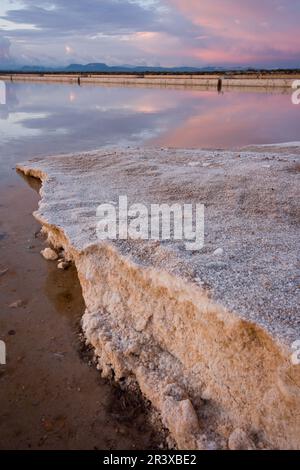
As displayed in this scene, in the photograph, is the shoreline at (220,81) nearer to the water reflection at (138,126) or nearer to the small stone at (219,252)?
the water reflection at (138,126)

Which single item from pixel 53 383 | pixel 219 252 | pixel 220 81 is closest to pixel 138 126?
pixel 219 252

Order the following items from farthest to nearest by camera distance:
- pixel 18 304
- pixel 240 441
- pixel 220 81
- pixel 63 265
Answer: pixel 220 81, pixel 63 265, pixel 18 304, pixel 240 441

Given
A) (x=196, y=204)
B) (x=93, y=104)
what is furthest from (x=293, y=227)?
(x=93, y=104)

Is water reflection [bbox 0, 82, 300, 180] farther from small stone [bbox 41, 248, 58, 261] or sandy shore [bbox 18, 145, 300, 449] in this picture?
sandy shore [bbox 18, 145, 300, 449]

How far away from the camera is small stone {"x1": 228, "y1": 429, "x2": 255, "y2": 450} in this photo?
247 cm

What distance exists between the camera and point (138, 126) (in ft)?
51.2

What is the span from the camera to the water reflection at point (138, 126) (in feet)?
39.3

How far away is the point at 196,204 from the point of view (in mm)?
5254

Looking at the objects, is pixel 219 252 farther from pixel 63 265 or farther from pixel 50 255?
pixel 50 255

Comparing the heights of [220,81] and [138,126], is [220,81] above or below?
above

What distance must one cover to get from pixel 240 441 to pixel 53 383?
1605 mm

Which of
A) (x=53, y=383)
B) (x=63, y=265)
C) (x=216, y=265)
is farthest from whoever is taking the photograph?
(x=63, y=265)
